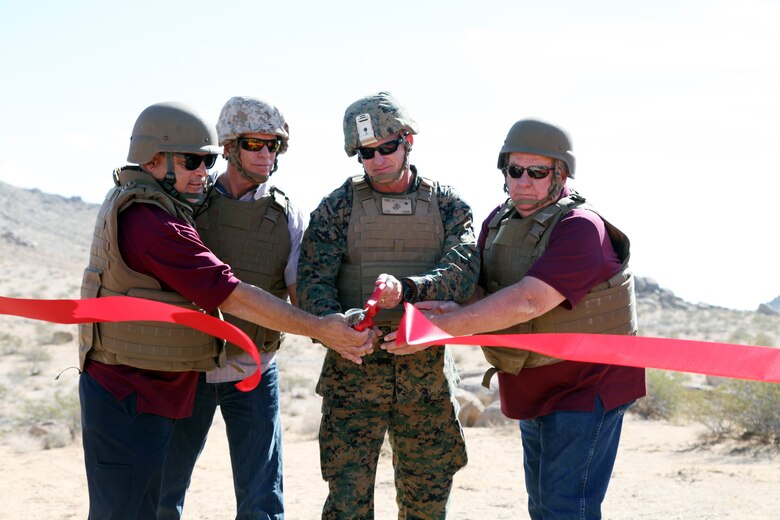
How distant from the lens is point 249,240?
4.75 meters

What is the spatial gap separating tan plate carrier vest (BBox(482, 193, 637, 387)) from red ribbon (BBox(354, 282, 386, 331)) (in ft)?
2.21

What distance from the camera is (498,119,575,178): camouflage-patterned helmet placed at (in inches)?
171

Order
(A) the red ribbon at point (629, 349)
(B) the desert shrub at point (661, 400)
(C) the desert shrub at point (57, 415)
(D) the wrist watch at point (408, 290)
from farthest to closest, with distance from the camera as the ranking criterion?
(B) the desert shrub at point (661, 400)
(C) the desert shrub at point (57, 415)
(D) the wrist watch at point (408, 290)
(A) the red ribbon at point (629, 349)

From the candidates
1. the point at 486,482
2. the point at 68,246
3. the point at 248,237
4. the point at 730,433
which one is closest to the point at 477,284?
→ the point at 248,237

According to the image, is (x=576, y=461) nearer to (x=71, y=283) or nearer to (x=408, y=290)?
(x=408, y=290)

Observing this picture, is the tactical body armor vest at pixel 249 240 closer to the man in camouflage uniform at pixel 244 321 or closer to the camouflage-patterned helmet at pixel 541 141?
the man in camouflage uniform at pixel 244 321

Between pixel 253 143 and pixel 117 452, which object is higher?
pixel 253 143

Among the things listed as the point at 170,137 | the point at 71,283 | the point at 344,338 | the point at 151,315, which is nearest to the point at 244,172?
the point at 170,137

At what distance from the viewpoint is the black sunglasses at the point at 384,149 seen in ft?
14.8

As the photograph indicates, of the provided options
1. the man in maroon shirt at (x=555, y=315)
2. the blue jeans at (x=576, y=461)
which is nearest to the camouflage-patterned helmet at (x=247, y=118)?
the man in maroon shirt at (x=555, y=315)

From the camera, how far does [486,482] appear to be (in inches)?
356

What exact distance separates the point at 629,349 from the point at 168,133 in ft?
7.98

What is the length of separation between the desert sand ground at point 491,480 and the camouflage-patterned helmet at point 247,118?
13.2ft

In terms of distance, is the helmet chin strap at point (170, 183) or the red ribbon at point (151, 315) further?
the helmet chin strap at point (170, 183)
